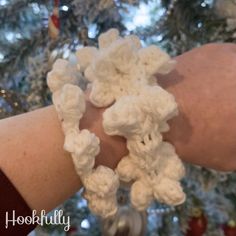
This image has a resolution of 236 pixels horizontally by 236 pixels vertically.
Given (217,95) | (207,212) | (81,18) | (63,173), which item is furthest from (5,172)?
(207,212)

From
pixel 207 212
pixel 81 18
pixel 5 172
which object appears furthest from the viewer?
pixel 207 212

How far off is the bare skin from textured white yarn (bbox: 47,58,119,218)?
0.01 m

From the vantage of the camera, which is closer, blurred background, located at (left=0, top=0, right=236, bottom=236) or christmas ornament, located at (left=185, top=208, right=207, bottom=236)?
blurred background, located at (left=0, top=0, right=236, bottom=236)

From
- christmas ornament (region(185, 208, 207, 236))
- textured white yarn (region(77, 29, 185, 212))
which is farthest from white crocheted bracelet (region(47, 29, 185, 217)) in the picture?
christmas ornament (region(185, 208, 207, 236))

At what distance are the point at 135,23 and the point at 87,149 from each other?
546 mm

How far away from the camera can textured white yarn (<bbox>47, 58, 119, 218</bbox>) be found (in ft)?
1.37

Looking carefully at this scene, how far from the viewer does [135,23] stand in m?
0.90

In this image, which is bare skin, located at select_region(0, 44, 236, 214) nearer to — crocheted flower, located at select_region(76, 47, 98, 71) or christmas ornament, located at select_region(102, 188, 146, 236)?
crocheted flower, located at select_region(76, 47, 98, 71)

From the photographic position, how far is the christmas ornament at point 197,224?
0.94m

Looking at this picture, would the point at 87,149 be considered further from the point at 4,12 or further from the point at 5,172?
the point at 4,12

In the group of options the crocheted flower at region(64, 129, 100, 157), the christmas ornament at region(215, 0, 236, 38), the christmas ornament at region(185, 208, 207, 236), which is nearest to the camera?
the crocheted flower at region(64, 129, 100, 157)

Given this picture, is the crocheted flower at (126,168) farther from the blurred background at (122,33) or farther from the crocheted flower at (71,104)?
the blurred background at (122,33)

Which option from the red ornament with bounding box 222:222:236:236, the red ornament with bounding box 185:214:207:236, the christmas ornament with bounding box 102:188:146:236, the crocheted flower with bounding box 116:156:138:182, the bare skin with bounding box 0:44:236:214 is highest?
the bare skin with bounding box 0:44:236:214

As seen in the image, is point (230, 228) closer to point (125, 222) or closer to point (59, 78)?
point (125, 222)
